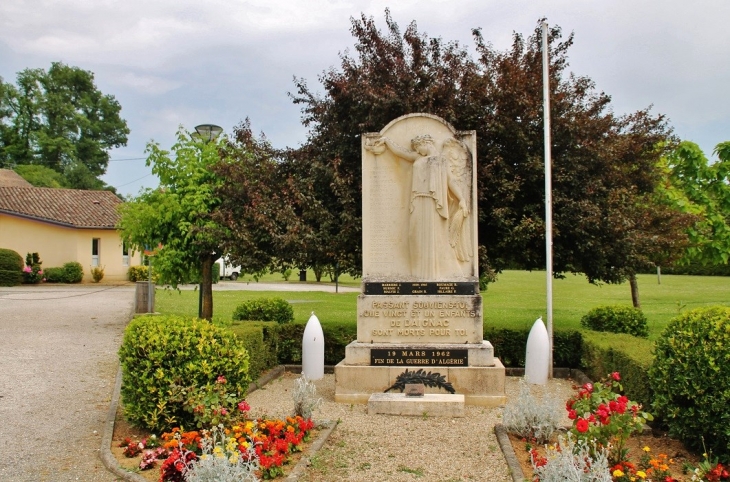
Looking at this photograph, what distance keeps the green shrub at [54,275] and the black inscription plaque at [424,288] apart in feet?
95.1

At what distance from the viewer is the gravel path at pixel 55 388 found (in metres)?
6.32

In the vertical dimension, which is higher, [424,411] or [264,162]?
[264,162]

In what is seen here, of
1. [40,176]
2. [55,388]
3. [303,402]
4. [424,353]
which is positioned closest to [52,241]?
[40,176]

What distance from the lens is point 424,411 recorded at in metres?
8.15

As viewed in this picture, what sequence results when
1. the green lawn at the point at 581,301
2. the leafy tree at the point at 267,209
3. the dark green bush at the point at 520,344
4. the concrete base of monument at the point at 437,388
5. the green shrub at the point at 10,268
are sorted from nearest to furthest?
the concrete base of monument at the point at 437,388, the dark green bush at the point at 520,344, the leafy tree at the point at 267,209, the green lawn at the point at 581,301, the green shrub at the point at 10,268

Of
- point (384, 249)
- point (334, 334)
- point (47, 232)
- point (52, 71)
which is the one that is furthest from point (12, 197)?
point (384, 249)

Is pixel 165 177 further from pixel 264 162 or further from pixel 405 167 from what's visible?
pixel 405 167

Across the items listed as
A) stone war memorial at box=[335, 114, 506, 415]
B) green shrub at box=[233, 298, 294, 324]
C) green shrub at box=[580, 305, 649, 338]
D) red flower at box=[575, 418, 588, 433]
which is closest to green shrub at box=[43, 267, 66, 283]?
green shrub at box=[233, 298, 294, 324]

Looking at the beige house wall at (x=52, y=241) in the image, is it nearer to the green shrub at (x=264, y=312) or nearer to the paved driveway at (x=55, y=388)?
the paved driveway at (x=55, y=388)

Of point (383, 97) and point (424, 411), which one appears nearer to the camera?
point (424, 411)

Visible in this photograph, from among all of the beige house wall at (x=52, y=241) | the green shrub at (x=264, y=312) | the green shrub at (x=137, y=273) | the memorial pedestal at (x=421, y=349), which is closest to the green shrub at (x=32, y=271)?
the beige house wall at (x=52, y=241)

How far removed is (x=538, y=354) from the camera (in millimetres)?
10391

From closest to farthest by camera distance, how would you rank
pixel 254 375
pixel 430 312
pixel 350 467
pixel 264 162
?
1. pixel 350 467
2. pixel 430 312
3. pixel 254 375
4. pixel 264 162

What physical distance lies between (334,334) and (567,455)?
787 centimetres
